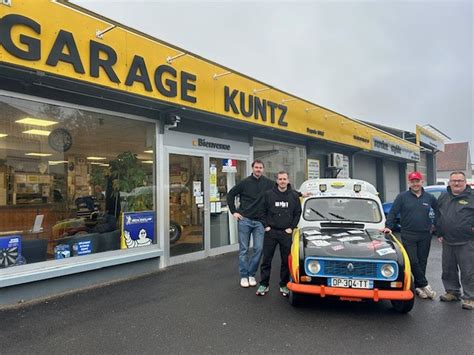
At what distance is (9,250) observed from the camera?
5.01 m

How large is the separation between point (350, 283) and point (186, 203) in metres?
4.33

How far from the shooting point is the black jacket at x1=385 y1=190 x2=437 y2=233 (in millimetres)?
5047

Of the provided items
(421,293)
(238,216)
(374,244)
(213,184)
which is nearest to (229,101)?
(213,184)

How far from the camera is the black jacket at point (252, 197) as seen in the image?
5.50m

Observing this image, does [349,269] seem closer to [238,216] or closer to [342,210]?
[342,210]

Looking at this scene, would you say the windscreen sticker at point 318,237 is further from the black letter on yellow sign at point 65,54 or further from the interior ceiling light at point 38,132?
the interior ceiling light at point 38,132

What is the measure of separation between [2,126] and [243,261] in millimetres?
4205

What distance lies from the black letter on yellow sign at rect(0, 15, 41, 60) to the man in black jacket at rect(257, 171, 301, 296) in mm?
3683

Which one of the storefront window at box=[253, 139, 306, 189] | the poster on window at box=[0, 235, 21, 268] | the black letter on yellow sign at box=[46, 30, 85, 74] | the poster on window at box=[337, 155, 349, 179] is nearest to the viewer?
the black letter on yellow sign at box=[46, 30, 85, 74]

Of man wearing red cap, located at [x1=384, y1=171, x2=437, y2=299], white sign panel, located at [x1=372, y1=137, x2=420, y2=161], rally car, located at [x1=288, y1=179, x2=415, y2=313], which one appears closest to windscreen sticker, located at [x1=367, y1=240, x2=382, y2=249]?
rally car, located at [x1=288, y1=179, x2=415, y2=313]

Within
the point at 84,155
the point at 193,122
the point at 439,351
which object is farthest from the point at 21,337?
the point at 193,122

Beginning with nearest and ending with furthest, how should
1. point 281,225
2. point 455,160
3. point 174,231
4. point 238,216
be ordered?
point 281,225
point 238,216
point 174,231
point 455,160

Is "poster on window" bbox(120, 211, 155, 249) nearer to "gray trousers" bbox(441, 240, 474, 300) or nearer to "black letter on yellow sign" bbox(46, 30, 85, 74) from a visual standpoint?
"black letter on yellow sign" bbox(46, 30, 85, 74)

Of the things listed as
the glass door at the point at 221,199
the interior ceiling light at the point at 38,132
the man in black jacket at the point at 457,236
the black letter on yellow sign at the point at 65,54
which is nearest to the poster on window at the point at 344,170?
the glass door at the point at 221,199
